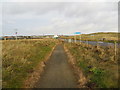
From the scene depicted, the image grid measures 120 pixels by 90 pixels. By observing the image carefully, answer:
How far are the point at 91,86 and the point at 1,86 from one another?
13.9 feet

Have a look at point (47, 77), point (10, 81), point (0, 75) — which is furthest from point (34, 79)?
point (0, 75)

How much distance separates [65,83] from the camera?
17.9ft

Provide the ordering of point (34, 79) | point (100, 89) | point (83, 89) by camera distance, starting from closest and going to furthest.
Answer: point (100, 89) < point (83, 89) < point (34, 79)

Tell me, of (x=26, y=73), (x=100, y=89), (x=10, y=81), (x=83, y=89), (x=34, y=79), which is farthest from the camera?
(x=26, y=73)

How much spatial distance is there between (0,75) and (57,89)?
3629mm

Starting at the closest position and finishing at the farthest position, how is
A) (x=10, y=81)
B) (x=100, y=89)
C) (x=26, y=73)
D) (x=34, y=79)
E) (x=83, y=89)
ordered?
(x=100, y=89), (x=83, y=89), (x=10, y=81), (x=34, y=79), (x=26, y=73)

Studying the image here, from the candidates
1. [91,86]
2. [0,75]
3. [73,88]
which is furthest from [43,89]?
[0,75]

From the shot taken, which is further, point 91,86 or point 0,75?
point 0,75

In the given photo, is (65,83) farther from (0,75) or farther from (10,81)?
(0,75)

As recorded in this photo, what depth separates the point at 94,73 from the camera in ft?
20.0

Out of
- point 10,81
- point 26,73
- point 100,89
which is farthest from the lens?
point 26,73

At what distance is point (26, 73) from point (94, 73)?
413 cm

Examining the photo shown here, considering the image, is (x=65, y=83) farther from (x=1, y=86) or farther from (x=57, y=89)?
(x=1, y=86)

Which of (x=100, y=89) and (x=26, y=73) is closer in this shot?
(x=100, y=89)
